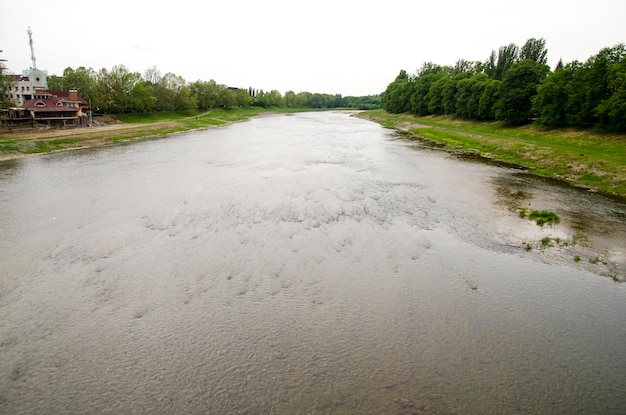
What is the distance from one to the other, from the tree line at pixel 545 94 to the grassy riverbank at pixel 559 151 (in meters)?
1.69

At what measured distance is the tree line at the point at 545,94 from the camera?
31.4 meters

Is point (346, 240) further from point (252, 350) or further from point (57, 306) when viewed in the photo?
point (57, 306)

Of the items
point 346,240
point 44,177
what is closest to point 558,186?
point 346,240

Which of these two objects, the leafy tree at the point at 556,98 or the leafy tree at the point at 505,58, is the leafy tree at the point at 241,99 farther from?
the leafy tree at the point at 556,98

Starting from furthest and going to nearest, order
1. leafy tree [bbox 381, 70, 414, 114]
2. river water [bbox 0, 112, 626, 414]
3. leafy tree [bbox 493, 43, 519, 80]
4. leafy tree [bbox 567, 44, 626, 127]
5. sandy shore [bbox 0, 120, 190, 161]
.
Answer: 1. leafy tree [bbox 381, 70, 414, 114]
2. leafy tree [bbox 493, 43, 519, 80]
3. sandy shore [bbox 0, 120, 190, 161]
4. leafy tree [bbox 567, 44, 626, 127]
5. river water [bbox 0, 112, 626, 414]

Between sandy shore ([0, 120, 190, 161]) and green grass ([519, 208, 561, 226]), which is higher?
sandy shore ([0, 120, 190, 161])

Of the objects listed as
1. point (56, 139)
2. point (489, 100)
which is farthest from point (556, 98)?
point (56, 139)

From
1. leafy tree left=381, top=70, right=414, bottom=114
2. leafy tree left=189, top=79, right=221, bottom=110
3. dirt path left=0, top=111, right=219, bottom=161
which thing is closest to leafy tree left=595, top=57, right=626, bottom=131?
dirt path left=0, top=111, right=219, bottom=161

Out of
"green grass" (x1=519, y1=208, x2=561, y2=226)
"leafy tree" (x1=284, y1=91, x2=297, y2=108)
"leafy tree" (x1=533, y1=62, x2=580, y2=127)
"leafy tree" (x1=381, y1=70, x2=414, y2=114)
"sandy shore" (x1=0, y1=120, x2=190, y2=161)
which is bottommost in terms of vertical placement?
"green grass" (x1=519, y1=208, x2=561, y2=226)

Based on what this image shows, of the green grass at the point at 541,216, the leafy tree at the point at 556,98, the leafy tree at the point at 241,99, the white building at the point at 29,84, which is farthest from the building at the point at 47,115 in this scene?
the leafy tree at the point at 241,99

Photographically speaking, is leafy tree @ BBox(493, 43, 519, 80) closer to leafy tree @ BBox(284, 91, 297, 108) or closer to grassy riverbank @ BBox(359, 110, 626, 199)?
grassy riverbank @ BBox(359, 110, 626, 199)

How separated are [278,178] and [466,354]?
1894 cm

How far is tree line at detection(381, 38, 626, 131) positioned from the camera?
31.4 m

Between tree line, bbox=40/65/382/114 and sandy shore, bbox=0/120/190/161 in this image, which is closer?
sandy shore, bbox=0/120/190/161
